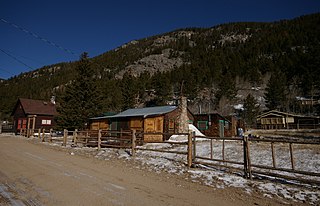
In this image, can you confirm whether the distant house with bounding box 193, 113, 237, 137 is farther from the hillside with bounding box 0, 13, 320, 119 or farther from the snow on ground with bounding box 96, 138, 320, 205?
the snow on ground with bounding box 96, 138, 320, 205

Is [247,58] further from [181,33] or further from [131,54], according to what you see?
[181,33]

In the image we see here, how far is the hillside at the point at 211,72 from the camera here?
189ft

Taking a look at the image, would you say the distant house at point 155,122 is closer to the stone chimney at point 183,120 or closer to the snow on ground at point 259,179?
the stone chimney at point 183,120

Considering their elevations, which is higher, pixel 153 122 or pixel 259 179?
pixel 153 122

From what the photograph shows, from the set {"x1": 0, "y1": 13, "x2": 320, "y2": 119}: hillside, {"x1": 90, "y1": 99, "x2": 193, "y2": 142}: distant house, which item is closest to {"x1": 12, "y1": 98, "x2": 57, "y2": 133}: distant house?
{"x1": 0, "y1": 13, "x2": 320, "y2": 119}: hillside

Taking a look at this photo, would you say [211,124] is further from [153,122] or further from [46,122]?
[46,122]

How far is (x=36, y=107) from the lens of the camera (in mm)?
42406

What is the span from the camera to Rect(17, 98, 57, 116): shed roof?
40469 millimetres

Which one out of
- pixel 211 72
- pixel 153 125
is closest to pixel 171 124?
pixel 153 125

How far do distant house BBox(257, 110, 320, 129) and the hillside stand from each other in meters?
8.52

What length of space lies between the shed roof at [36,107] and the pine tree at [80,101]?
16.5 meters

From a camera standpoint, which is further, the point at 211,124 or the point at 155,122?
the point at 211,124

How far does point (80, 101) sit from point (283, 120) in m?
44.3

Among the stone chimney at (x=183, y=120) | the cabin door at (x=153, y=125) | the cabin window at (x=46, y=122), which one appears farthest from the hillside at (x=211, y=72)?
the cabin window at (x=46, y=122)
